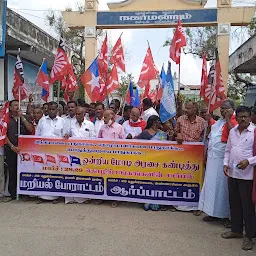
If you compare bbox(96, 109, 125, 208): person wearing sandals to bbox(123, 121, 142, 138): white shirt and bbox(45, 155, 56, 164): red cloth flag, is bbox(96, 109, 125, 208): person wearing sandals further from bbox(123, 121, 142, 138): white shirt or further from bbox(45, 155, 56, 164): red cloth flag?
bbox(45, 155, 56, 164): red cloth flag

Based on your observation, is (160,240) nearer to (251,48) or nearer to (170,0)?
(251,48)

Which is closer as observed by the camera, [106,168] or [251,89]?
[106,168]

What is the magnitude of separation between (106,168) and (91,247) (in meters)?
1.77

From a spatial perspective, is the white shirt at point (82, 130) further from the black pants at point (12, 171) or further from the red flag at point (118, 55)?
the red flag at point (118, 55)

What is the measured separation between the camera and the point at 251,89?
40.6 feet

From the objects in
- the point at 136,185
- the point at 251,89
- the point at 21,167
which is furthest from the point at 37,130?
the point at 251,89

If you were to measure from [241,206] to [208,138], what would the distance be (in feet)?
3.81

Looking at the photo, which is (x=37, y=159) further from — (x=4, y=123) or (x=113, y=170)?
(x=113, y=170)

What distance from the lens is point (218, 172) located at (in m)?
4.79

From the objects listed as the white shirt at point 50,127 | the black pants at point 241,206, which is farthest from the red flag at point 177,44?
the black pants at point 241,206

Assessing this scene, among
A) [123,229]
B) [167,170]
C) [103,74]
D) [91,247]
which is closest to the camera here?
[91,247]

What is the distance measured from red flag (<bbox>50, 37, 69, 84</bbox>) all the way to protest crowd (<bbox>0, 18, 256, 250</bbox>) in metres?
0.47

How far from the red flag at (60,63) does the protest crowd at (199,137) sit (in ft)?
1.55

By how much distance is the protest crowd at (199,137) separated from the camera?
4168 mm
